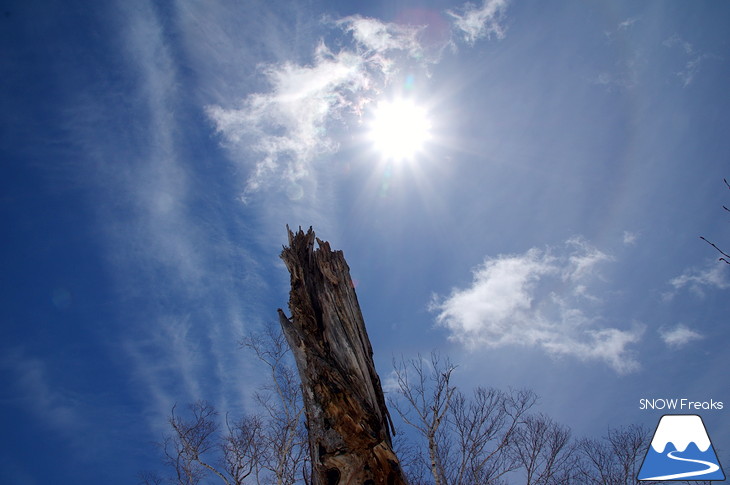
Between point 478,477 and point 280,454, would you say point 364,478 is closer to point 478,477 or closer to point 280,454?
point 280,454

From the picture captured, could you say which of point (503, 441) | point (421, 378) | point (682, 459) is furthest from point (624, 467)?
point (682, 459)

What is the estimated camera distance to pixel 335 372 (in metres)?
3.88

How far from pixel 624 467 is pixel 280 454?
17.1 metres

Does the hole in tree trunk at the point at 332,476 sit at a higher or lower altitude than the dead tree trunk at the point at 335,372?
lower

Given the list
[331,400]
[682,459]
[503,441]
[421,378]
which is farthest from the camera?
[421,378]

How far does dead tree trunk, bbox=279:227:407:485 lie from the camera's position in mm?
3471

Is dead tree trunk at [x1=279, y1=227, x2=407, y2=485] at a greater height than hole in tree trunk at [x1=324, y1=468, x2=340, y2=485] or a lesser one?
greater

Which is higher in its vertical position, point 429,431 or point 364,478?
point 429,431

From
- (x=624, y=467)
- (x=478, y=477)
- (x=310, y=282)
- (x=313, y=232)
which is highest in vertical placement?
(x=313, y=232)

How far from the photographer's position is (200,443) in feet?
49.6

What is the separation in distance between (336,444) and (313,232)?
A: 9.00 ft

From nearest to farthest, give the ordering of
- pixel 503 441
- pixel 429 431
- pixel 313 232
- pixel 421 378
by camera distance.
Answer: pixel 313 232 < pixel 429 431 < pixel 503 441 < pixel 421 378

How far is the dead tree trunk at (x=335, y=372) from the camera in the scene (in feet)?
11.4

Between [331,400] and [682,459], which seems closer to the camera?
[331,400]
